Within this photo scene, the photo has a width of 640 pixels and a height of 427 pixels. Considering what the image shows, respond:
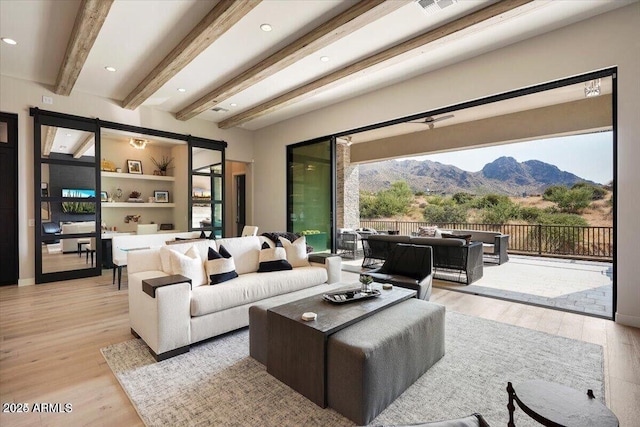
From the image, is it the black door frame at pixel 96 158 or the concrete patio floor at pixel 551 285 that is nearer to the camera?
the concrete patio floor at pixel 551 285

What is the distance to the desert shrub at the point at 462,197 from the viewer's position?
502 inches

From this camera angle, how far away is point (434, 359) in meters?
2.37

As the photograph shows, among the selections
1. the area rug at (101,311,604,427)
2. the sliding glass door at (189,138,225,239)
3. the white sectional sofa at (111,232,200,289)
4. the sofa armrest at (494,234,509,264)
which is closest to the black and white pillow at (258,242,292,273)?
the area rug at (101,311,604,427)

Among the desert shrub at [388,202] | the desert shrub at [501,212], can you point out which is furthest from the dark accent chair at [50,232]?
the desert shrub at [501,212]

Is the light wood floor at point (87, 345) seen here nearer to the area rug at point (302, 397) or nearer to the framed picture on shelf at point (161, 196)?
the area rug at point (302, 397)

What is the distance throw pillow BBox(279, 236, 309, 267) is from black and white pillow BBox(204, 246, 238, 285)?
92cm

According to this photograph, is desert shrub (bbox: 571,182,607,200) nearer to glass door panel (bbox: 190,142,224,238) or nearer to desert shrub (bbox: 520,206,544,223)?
desert shrub (bbox: 520,206,544,223)

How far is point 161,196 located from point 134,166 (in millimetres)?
980

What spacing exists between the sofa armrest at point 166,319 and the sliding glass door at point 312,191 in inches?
160

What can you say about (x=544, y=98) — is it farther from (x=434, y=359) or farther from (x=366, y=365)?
(x=366, y=365)

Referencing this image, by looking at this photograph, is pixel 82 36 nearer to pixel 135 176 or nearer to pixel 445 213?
pixel 135 176

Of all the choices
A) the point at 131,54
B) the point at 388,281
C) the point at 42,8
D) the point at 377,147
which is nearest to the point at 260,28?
the point at 131,54

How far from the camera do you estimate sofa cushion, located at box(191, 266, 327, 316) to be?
2691mm

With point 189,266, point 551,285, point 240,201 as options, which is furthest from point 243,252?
point 240,201
